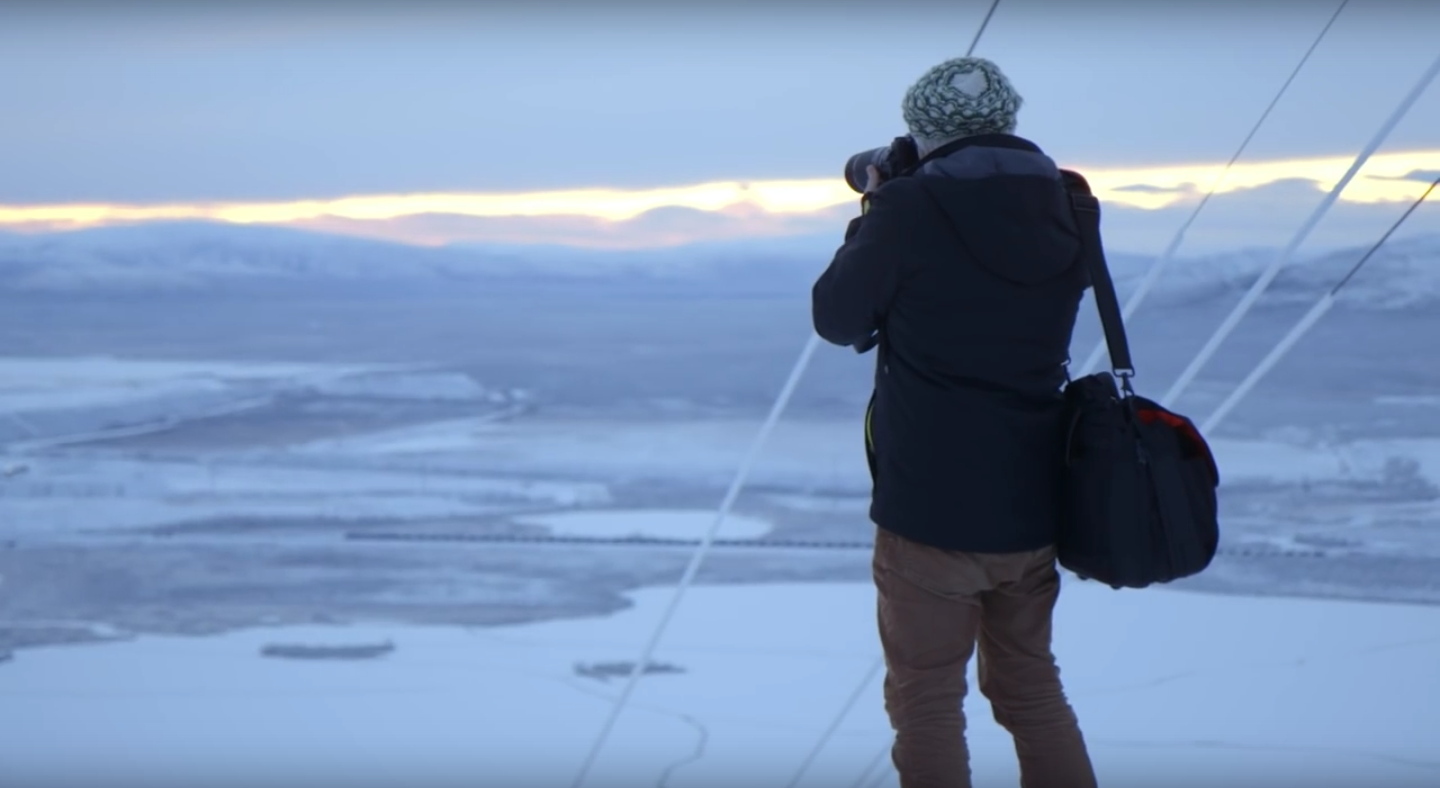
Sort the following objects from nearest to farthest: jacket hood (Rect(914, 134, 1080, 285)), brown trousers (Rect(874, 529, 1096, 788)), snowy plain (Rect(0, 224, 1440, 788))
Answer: jacket hood (Rect(914, 134, 1080, 285)), brown trousers (Rect(874, 529, 1096, 788)), snowy plain (Rect(0, 224, 1440, 788))

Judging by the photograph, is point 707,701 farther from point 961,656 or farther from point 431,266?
point 431,266

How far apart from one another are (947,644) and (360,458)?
4.77m

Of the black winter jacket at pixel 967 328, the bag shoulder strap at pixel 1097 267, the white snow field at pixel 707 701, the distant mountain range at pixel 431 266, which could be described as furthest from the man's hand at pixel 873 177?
the distant mountain range at pixel 431 266

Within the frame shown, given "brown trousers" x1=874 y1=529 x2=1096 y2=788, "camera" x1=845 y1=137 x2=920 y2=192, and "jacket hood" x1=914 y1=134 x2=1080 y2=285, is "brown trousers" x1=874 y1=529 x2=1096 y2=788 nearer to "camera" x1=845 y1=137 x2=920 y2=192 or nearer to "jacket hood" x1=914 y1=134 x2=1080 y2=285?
"jacket hood" x1=914 y1=134 x2=1080 y2=285

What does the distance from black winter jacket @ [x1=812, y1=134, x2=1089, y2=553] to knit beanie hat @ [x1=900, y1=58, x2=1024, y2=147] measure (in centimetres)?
Result: 4

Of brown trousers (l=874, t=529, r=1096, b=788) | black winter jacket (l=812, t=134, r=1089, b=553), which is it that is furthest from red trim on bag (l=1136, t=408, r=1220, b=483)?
brown trousers (l=874, t=529, r=1096, b=788)

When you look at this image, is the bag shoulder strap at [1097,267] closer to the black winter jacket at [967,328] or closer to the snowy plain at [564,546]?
the black winter jacket at [967,328]

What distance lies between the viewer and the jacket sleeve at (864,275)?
167cm

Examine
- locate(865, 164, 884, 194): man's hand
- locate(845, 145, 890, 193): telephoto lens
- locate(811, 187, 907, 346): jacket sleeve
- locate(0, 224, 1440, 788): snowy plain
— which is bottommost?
locate(811, 187, 907, 346): jacket sleeve

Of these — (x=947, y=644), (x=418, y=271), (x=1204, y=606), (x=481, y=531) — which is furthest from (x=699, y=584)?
(x=418, y=271)

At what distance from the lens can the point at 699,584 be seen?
4520 millimetres

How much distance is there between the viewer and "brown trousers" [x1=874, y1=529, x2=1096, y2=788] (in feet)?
5.83

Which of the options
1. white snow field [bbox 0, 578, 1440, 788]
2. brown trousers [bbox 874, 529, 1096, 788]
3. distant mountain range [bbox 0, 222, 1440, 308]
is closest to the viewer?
brown trousers [bbox 874, 529, 1096, 788]

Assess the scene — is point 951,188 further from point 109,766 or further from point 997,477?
point 109,766
